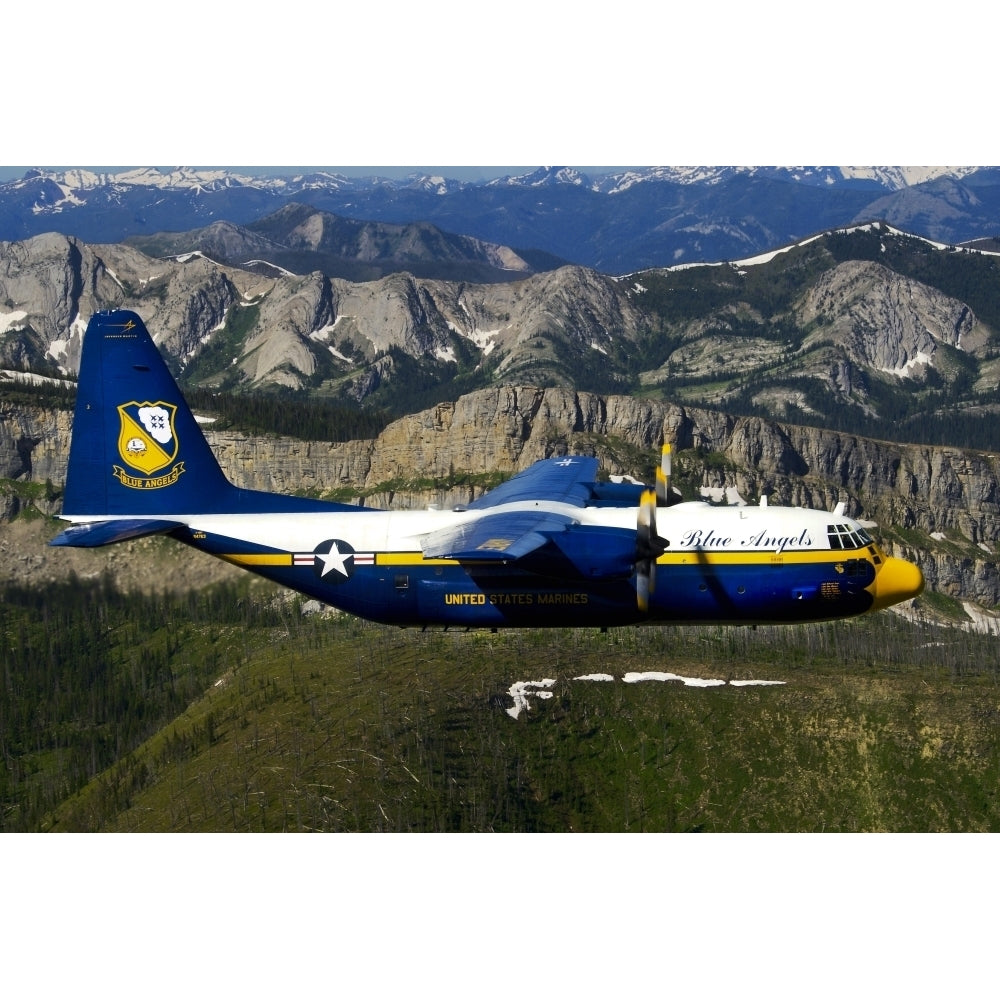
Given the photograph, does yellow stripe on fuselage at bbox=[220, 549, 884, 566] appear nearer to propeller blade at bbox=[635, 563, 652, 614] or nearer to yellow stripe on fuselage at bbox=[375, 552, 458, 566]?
yellow stripe on fuselage at bbox=[375, 552, 458, 566]

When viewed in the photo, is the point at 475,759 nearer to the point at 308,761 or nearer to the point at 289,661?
the point at 308,761

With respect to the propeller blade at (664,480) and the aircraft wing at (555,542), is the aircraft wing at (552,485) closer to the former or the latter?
the propeller blade at (664,480)

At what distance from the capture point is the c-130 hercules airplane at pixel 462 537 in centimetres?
6266

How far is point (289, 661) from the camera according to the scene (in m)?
189

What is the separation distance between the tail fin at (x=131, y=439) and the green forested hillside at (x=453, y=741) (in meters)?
72.0

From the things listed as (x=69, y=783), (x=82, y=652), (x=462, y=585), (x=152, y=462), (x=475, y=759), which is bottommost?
(x=69, y=783)

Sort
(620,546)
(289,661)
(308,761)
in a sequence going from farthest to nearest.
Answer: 1. (289,661)
2. (308,761)
3. (620,546)

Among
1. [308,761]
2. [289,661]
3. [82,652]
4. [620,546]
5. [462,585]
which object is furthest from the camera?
[289,661]

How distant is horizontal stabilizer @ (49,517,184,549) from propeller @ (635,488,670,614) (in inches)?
1125

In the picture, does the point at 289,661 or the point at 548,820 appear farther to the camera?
the point at 289,661

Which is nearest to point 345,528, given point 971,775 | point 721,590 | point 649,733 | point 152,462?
point 152,462

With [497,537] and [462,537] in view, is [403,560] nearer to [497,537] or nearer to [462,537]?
[462,537]

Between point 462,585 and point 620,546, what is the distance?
33.4 feet

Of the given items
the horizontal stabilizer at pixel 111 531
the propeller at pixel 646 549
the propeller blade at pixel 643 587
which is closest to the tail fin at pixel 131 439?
the horizontal stabilizer at pixel 111 531
